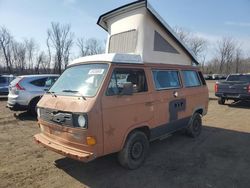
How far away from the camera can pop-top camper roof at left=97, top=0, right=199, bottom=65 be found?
643 cm

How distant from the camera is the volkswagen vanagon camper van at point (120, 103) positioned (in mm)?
4113

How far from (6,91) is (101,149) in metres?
14.9

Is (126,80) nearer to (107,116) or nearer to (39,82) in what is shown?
(107,116)

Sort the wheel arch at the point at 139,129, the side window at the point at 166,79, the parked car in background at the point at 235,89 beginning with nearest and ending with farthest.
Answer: the wheel arch at the point at 139,129 → the side window at the point at 166,79 → the parked car in background at the point at 235,89

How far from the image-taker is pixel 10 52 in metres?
64.1

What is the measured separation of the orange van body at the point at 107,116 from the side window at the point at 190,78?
870mm

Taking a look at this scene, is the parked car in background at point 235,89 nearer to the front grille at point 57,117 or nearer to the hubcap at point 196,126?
the hubcap at point 196,126

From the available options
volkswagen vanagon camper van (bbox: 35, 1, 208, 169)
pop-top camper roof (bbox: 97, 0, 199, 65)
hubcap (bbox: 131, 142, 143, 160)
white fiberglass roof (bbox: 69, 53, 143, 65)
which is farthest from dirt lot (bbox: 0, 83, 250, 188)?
pop-top camper roof (bbox: 97, 0, 199, 65)

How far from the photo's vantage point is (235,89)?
1321 centimetres

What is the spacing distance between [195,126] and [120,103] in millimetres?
3558

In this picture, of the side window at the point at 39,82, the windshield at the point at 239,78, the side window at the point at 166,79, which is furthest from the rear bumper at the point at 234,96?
the side window at the point at 39,82

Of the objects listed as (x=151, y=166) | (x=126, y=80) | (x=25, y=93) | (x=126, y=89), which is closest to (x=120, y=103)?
(x=126, y=89)

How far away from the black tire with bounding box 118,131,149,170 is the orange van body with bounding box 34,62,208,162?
160 millimetres

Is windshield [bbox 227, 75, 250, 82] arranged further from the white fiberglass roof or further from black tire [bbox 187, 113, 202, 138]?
the white fiberglass roof
